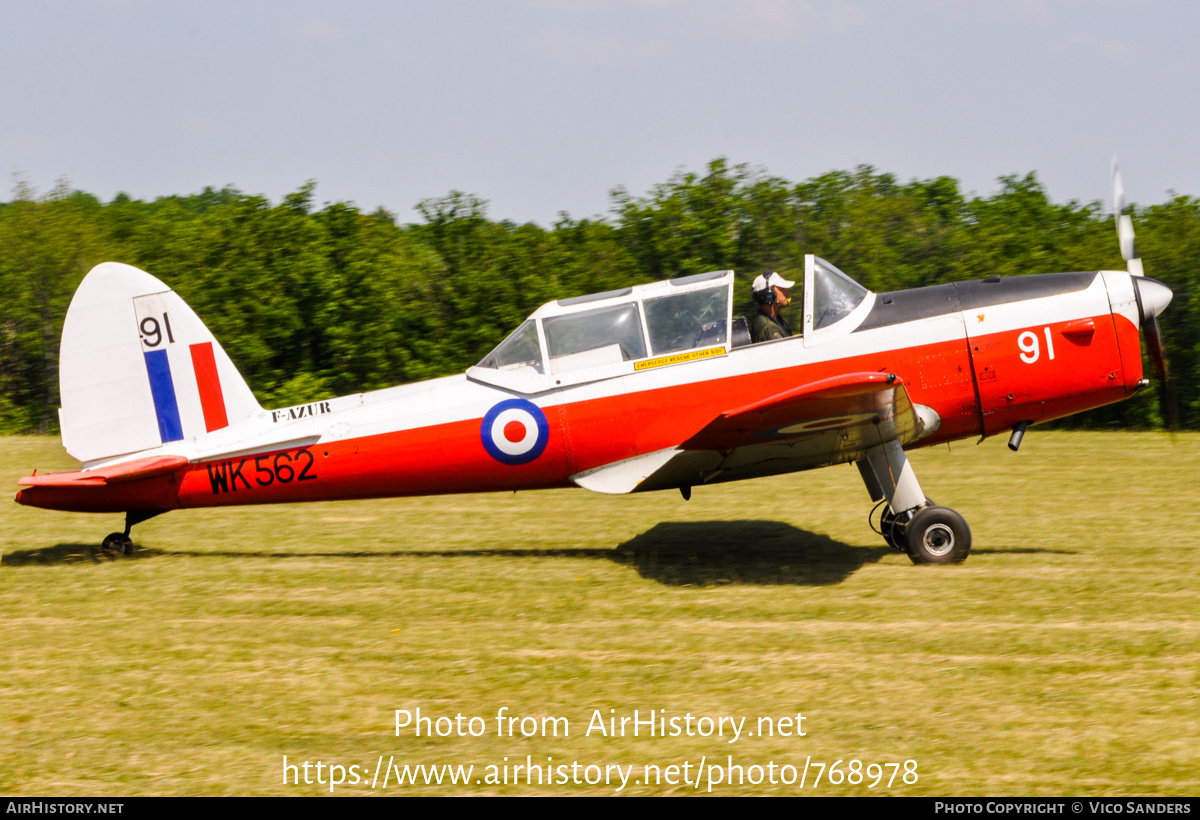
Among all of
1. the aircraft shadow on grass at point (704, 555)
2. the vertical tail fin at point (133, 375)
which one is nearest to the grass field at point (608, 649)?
the aircraft shadow on grass at point (704, 555)

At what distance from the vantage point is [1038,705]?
4.73 metres

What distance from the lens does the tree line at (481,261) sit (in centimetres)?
2186

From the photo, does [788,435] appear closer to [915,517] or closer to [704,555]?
[915,517]

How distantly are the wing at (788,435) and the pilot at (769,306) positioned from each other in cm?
75

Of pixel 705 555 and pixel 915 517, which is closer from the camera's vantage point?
pixel 915 517

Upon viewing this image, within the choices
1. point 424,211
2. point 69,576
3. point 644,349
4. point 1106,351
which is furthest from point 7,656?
Result: point 424,211

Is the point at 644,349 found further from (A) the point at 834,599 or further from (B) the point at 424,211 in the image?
(B) the point at 424,211

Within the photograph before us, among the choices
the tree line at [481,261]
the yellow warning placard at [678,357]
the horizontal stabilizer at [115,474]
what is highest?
the tree line at [481,261]

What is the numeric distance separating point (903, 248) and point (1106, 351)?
1570cm

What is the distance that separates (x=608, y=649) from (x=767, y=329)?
313 cm

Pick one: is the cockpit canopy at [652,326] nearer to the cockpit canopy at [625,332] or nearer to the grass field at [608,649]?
the cockpit canopy at [625,332]

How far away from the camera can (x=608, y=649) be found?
5.79m

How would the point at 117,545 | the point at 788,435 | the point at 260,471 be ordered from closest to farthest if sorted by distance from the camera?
the point at 788,435
the point at 260,471
the point at 117,545

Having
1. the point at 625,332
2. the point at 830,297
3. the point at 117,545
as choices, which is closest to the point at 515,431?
the point at 625,332
